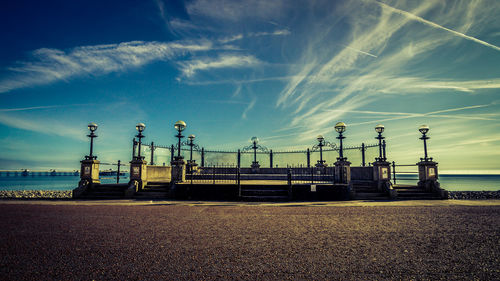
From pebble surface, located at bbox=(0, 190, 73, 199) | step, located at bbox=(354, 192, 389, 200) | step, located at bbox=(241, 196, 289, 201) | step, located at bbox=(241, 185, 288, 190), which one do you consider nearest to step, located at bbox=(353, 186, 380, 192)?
step, located at bbox=(354, 192, 389, 200)

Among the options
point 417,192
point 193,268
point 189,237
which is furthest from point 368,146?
point 193,268

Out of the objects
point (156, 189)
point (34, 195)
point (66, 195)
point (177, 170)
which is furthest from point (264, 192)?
point (34, 195)

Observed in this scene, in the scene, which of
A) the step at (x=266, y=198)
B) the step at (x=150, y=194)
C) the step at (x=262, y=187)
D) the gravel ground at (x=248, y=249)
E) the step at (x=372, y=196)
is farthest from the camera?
the step at (x=150, y=194)

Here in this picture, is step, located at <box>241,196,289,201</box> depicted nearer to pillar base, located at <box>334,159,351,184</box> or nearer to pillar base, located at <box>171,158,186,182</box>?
pillar base, located at <box>334,159,351,184</box>

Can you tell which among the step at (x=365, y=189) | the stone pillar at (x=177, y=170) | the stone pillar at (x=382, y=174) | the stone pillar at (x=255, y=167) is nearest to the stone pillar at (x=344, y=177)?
the step at (x=365, y=189)

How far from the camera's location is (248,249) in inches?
192

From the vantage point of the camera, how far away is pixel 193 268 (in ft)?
12.7

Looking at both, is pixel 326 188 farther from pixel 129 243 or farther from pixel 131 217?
pixel 129 243

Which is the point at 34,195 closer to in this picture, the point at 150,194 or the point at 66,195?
the point at 66,195

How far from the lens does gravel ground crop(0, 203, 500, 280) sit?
3705 mm

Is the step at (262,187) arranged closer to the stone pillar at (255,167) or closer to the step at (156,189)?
the step at (156,189)

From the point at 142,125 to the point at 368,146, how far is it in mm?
17309

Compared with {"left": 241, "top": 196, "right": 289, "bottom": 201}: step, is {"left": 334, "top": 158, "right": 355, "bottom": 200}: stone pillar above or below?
above

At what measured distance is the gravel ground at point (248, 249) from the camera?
146 inches
